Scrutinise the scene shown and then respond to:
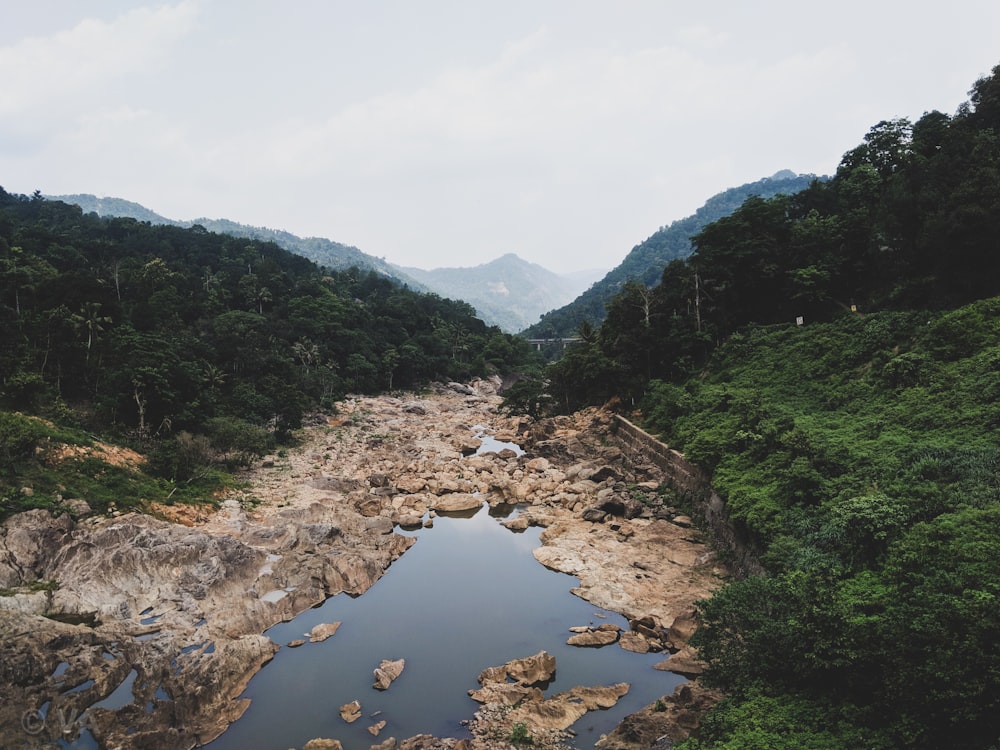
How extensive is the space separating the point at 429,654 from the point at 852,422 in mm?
15499

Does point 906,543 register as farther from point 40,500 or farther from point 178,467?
point 178,467

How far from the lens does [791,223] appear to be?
36469 millimetres

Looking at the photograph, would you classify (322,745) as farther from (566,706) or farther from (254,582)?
(254,582)

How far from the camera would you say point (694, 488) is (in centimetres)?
2433

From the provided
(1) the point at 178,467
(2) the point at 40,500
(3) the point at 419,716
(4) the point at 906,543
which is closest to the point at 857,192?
(4) the point at 906,543

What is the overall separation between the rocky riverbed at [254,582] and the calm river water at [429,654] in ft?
1.66

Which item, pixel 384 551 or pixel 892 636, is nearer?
pixel 892 636

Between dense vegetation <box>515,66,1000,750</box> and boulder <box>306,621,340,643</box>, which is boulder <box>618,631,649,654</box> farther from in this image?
boulder <box>306,621,340,643</box>

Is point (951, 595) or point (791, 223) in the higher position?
point (791, 223)

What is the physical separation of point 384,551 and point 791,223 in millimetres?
32527

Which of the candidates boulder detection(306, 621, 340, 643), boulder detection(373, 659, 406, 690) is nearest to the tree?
boulder detection(306, 621, 340, 643)

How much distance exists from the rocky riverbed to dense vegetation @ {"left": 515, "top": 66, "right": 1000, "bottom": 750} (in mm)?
2897

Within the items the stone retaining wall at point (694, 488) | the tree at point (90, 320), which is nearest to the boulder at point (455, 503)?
the stone retaining wall at point (694, 488)

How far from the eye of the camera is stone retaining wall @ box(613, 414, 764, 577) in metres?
18.2
